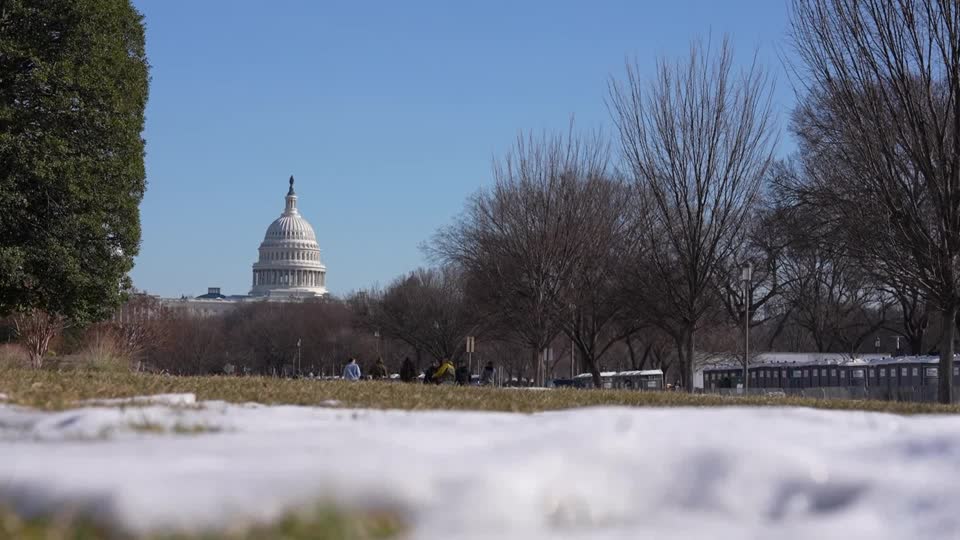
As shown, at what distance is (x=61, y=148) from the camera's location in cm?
2736

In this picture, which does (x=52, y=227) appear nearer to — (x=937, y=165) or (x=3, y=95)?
(x=3, y=95)

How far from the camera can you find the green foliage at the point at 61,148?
2731 centimetres

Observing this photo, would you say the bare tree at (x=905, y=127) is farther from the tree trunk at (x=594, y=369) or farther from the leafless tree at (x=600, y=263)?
the tree trunk at (x=594, y=369)

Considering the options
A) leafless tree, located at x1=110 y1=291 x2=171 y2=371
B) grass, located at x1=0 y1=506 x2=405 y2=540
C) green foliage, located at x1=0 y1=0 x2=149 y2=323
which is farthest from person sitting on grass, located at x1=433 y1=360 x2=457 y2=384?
grass, located at x1=0 y1=506 x2=405 y2=540

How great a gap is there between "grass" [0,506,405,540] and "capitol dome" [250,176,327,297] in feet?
586

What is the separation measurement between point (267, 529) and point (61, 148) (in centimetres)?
2550

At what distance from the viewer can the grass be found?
11.7 ft

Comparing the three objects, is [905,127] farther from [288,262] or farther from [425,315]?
[288,262]

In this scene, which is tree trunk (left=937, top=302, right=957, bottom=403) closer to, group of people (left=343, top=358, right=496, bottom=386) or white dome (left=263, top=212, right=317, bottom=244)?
group of people (left=343, top=358, right=496, bottom=386)

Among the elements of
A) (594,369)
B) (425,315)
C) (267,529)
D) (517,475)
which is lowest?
(267,529)

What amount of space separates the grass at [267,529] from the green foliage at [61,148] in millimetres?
24590

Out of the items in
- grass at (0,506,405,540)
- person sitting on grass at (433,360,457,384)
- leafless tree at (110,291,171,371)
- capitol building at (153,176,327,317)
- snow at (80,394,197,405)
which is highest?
capitol building at (153,176,327,317)

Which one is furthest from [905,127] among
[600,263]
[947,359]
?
[600,263]

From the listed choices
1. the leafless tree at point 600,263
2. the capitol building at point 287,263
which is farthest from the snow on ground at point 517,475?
the capitol building at point 287,263
